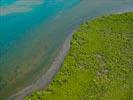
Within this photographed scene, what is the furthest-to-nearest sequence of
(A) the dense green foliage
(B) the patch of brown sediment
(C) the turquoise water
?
(C) the turquoise water
(B) the patch of brown sediment
(A) the dense green foliage

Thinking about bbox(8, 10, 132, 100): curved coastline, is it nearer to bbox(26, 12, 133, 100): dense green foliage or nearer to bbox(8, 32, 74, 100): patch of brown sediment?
bbox(8, 32, 74, 100): patch of brown sediment

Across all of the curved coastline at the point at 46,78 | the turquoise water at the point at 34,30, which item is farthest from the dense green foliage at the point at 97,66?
the turquoise water at the point at 34,30

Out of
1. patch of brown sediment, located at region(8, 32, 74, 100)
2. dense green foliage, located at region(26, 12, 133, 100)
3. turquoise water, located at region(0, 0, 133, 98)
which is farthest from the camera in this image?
turquoise water, located at region(0, 0, 133, 98)

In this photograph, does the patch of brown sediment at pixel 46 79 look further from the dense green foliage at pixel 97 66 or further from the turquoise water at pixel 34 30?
the dense green foliage at pixel 97 66

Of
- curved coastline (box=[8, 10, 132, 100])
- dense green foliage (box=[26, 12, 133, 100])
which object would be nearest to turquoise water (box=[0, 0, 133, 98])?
curved coastline (box=[8, 10, 132, 100])

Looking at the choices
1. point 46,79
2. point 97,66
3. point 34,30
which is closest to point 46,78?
point 46,79

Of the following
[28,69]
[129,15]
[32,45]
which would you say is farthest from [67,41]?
[129,15]

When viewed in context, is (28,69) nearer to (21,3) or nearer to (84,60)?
(84,60)
